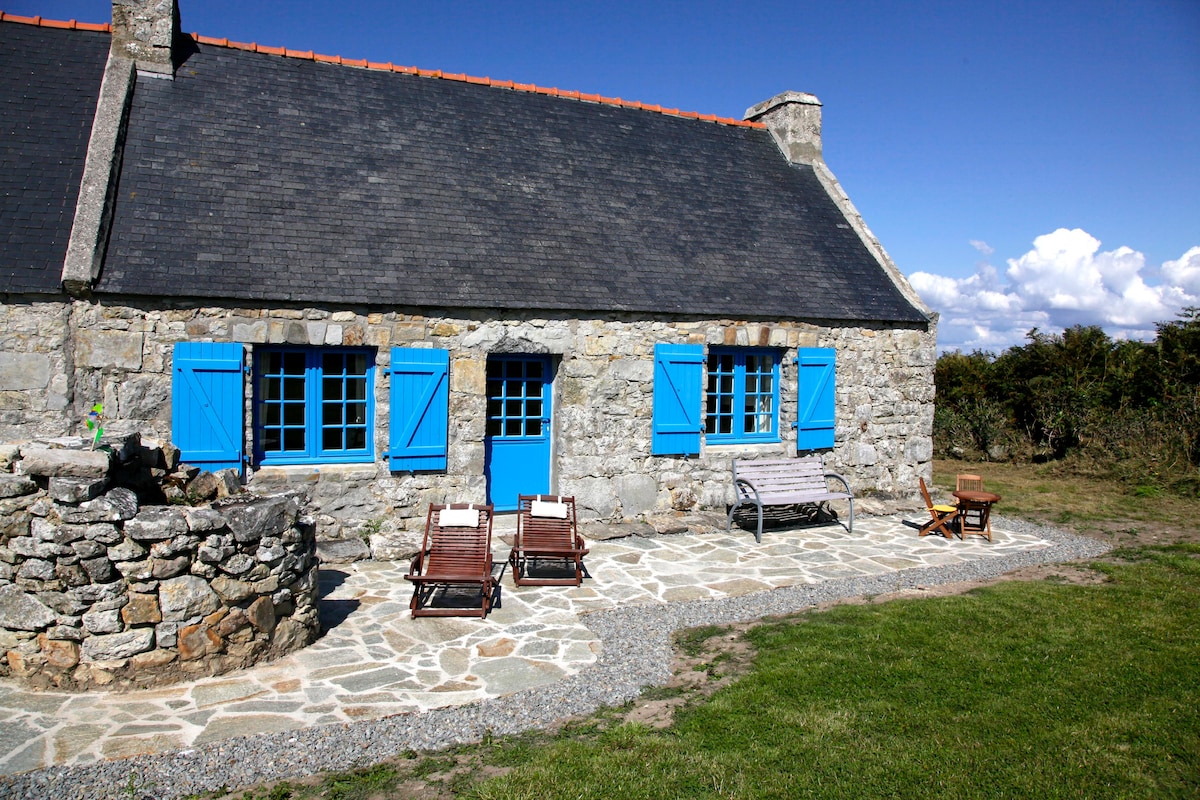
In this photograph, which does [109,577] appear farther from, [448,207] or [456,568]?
[448,207]

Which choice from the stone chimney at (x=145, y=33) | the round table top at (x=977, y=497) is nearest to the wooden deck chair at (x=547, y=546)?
the round table top at (x=977, y=497)

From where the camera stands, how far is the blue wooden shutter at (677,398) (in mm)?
9211

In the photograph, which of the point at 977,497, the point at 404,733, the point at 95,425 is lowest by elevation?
the point at 404,733

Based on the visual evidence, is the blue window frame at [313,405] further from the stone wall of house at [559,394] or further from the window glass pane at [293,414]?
the stone wall of house at [559,394]

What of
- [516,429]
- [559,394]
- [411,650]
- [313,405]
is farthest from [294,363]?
[411,650]

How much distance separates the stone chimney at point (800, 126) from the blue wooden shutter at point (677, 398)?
507 centimetres

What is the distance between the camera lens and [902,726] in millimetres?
4246

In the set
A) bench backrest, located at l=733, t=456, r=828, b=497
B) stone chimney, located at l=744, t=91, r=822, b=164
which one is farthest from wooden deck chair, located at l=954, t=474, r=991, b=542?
stone chimney, located at l=744, t=91, r=822, b=164

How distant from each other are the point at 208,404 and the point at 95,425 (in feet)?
5.08

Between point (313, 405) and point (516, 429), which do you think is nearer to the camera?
point (313, 405)

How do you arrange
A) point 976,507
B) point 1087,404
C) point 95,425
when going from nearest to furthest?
point 95,425, point 976,507, point 1087,404

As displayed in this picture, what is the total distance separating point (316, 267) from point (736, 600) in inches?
207

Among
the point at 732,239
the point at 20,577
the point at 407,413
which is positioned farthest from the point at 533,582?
the point at 732,239

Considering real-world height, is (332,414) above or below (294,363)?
below
